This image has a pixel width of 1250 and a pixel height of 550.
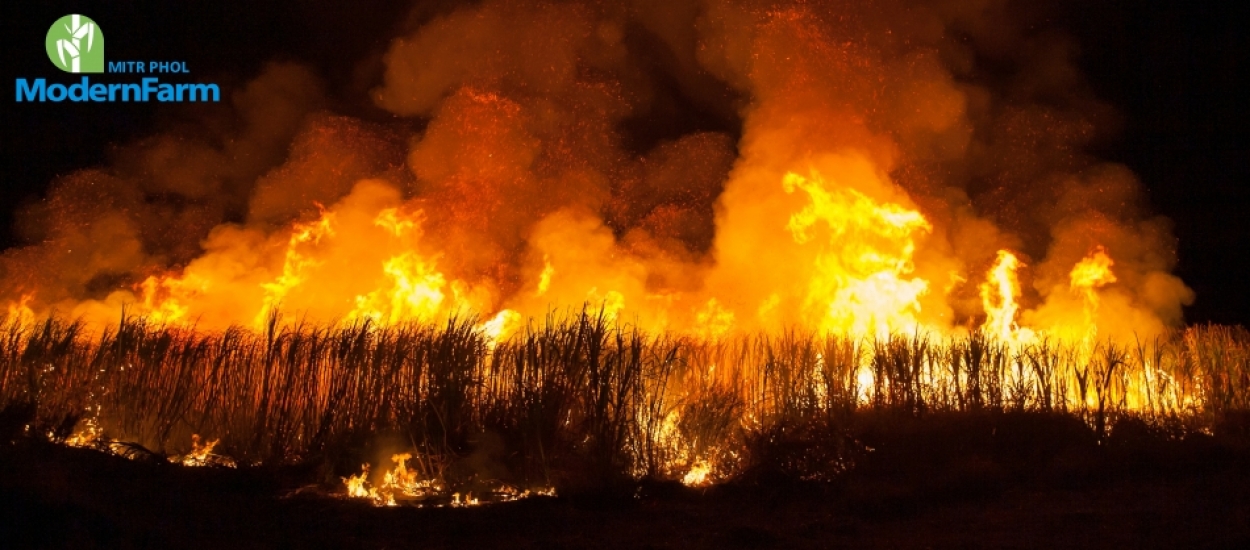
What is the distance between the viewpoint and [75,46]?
15.2 metres

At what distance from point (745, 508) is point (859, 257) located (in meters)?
6.29

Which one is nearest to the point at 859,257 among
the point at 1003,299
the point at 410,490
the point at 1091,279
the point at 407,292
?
the point at 1003,299

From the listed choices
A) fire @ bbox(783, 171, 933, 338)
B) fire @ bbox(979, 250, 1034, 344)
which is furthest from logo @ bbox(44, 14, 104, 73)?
fire @ bbox(979, 250, 1034, 344)

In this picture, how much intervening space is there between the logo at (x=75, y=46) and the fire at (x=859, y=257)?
504 inches

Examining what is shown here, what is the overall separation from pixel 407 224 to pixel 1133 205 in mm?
11882

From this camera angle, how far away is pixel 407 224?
1288 cm

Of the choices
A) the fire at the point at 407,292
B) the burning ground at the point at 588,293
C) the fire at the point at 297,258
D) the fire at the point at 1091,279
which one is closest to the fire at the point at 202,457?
the burning ground at the point at 588,293

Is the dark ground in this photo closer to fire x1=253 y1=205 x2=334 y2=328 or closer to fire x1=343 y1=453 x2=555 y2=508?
fire x1=343 y1=453 x2=555 y2=508

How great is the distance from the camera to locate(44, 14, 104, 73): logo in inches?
598

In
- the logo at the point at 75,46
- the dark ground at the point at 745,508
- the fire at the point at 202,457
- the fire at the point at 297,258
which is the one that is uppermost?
the logo at the point at 75,46

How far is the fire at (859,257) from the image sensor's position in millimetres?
10984

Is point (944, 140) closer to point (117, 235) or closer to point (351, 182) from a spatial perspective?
point (351, 182)

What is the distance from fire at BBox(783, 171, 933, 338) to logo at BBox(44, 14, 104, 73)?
1279 centimetres

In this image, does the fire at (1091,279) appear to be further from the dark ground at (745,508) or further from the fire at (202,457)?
the fire at (202,457)
